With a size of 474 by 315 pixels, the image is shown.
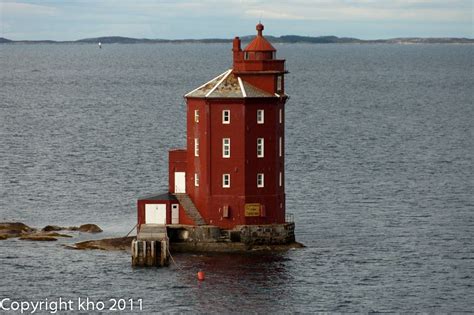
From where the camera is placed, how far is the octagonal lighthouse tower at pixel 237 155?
7581 cm

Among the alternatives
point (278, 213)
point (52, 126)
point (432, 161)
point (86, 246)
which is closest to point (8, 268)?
point (86, 246)

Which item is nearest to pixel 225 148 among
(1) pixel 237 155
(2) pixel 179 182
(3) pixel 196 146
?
(1) pixel 237 155

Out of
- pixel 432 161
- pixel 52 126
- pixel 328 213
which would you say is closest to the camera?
pixel 328 213

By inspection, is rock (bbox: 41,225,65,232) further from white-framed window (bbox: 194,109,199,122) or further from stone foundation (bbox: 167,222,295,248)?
white-framed window (bbox: 194,109,199,122)

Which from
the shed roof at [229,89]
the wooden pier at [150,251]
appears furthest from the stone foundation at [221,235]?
the shed roof at [229,89]

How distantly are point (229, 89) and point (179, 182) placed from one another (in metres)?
6.02

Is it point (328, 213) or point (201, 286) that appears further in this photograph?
point (328, 213)

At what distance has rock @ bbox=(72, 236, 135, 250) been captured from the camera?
7600 centimetres

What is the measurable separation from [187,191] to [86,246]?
20.7 feet

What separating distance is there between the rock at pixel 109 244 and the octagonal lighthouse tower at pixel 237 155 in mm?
4255

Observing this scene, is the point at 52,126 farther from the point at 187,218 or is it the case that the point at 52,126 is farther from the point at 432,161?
the point at 187,218

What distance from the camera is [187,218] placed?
76250 mm

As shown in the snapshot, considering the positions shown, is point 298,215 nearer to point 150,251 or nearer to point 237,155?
point 237,155

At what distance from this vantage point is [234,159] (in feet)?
249
